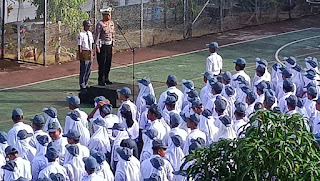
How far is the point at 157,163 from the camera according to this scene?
10.8 metres

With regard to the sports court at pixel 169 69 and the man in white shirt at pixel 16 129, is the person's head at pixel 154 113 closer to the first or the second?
the man in white shirt at pixel 16 129

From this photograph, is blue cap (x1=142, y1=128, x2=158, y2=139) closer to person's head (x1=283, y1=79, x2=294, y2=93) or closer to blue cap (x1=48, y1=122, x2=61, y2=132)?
blue cap (x1=48, y1=122, x2=61, y2=132)

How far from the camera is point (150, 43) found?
26.4 metres

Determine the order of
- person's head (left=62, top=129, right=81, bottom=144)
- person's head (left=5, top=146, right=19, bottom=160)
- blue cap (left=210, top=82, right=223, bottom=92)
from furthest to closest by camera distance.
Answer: blue cap (left=210, top=82, right=223, bottom=92) < person's head (left=62, top=129, right=81, bottom=144) < person's head (left=5, top=146, right=19, bottom=160)

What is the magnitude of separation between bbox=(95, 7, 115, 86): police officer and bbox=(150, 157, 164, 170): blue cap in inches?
341

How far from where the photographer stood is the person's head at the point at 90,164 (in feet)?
33.5

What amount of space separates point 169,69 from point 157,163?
12.1m

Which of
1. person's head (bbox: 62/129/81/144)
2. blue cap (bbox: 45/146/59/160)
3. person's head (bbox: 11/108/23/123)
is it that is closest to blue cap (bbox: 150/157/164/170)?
person's head (bbox: 62/129/81/144)

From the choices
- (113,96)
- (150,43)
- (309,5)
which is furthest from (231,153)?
(309,5)

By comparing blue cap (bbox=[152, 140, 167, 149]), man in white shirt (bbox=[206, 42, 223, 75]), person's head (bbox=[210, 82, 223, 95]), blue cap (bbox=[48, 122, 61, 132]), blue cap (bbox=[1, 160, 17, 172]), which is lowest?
blue cap (bbox=[1, 160, 17, 172])

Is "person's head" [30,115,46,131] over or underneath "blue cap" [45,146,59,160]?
over

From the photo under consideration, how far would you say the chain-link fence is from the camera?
2370cm

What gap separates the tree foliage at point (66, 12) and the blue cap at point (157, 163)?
44.7ft

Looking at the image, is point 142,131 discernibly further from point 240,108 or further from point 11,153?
point 11,153
